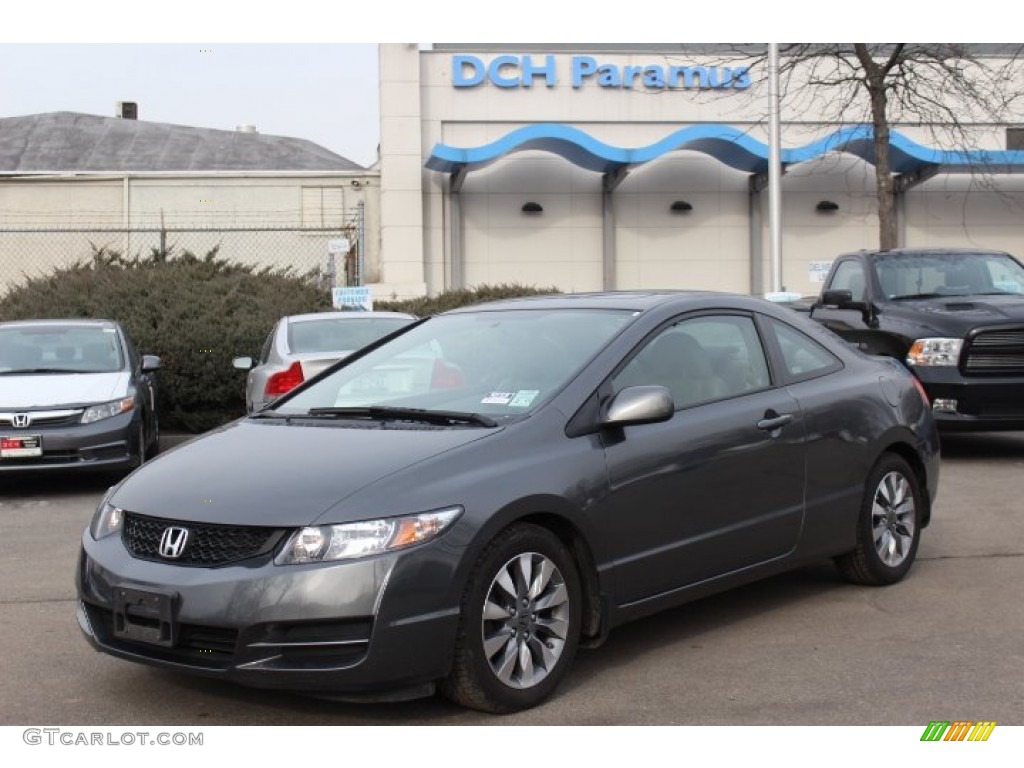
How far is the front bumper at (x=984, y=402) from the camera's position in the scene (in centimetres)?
1082

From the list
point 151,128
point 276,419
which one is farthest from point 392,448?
point 151,128

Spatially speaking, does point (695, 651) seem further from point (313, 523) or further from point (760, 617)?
point (313, 523)

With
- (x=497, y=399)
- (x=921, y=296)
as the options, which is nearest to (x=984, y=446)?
(x=921, y=296)

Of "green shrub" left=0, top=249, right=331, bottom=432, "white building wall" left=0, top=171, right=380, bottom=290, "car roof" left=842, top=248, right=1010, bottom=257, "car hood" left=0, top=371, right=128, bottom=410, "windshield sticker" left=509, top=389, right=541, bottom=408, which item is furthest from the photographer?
"white building wall" left=0, top=171, right=380, bottom=290

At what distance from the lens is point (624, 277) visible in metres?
27.8

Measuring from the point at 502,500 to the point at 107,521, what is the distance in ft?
5.05

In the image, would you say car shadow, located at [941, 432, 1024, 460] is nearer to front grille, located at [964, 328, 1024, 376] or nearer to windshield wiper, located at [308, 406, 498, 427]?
front grille, located at [964, 328, 1024, 376]

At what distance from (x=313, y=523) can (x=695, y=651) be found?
1936mm

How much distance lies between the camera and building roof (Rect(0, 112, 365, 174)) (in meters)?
36.0

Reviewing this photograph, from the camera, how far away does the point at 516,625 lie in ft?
14.8

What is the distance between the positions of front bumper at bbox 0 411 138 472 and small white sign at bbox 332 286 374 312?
18.8 feet

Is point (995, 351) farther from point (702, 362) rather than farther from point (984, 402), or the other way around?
point (702, 362)

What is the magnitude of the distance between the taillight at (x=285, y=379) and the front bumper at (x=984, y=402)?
5.51 m

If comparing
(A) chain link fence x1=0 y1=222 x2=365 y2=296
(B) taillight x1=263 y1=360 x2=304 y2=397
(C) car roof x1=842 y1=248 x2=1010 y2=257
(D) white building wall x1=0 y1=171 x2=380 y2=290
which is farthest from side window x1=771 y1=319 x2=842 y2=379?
(D) white building wall x1=0 y1=171 x2=380 y2=290
